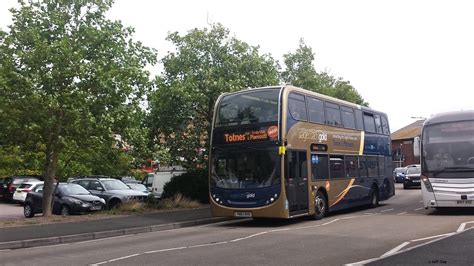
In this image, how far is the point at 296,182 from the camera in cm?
1570

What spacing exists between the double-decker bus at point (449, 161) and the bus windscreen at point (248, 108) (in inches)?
228

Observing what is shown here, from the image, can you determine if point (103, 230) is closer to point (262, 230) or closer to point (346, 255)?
point (262, 230)

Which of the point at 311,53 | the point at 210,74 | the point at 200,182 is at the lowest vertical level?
the point at 200,182

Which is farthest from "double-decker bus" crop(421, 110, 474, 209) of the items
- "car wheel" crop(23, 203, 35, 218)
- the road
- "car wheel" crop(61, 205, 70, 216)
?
"car wheel" crop(23, 203, 35, 218)

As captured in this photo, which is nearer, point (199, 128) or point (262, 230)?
point (262, 230)

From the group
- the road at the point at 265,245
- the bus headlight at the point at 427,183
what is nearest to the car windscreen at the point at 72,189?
the road at the point at 265,245

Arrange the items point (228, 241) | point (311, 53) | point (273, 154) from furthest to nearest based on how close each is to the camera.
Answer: point (311, 53), point (273, 154), point (228, 241)

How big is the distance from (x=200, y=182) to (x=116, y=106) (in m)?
7.07

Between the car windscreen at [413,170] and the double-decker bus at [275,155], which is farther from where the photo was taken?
the car windscreen at [413,170]

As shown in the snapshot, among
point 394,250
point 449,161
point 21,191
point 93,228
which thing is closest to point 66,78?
point 93,228

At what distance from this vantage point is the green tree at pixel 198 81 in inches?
904

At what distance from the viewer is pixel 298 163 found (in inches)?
627

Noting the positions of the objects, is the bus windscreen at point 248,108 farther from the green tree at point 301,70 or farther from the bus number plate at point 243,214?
the green tree at point 301,70

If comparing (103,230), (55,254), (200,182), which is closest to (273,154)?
(103,230)
